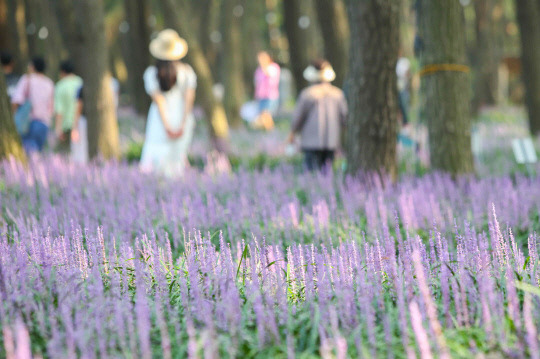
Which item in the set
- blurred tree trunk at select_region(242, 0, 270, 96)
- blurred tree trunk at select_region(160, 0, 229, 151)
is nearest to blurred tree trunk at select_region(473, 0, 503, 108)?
blurred tree trunk at select_region(242, 0, 270, 96)

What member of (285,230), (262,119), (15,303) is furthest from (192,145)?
(15,303)

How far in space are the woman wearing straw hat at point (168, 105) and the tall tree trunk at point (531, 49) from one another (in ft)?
22.0

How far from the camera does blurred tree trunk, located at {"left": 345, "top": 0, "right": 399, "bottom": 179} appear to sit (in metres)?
6.95

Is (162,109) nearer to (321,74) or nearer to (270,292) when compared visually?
(321,74)

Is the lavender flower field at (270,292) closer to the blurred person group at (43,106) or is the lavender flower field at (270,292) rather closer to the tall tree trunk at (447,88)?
the tall tree trunk at (447,88)

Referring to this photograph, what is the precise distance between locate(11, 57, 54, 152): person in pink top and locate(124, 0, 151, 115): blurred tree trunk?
7.41 m

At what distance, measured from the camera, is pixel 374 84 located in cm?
700

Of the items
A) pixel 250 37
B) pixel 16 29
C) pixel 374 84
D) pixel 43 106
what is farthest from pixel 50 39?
pixel 374 84

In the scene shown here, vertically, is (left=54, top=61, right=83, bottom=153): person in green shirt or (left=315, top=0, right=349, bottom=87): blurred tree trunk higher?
(left=315, top=0, right=349, bottom=87): blurred tree trunk

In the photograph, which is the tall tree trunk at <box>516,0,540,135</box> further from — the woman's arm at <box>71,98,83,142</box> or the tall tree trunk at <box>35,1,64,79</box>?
the tall tree trunk at <box>35,1,64,79</box>

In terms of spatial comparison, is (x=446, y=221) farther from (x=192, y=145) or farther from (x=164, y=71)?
(x=192, y=145)

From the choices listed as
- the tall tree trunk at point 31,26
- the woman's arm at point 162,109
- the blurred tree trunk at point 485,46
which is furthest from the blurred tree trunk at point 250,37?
the woman's arm at point 162,109

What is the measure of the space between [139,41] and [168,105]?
987 centimetres

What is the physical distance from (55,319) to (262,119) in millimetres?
14760
